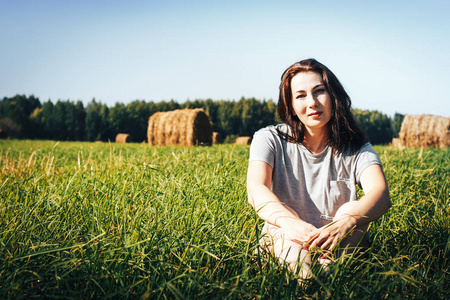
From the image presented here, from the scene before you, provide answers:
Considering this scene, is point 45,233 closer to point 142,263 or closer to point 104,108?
point 142,263

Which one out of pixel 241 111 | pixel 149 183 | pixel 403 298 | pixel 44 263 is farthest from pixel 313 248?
pixel 241 111

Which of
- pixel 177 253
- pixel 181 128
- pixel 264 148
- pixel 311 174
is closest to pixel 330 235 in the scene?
pixel 311 174

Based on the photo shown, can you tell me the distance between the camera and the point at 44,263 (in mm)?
1386

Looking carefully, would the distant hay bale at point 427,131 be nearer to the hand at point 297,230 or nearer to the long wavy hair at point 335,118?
the long wavy hair at point 335,118

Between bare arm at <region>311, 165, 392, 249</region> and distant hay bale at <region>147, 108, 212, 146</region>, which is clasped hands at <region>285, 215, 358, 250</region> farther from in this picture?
distant hay bale at <region>147, 108, 212, 146</region>

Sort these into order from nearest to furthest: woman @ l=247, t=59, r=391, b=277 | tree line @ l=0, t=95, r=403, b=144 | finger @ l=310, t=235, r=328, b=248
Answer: finger @ l=310, t=235, r=328, b=248
woman @ l=247, t=59, r=391, b=277
tree line @ l=0, t=95, r=403, b=144

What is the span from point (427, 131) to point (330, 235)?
13.3 meters

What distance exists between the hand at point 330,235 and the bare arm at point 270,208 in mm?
31

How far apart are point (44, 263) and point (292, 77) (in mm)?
1602

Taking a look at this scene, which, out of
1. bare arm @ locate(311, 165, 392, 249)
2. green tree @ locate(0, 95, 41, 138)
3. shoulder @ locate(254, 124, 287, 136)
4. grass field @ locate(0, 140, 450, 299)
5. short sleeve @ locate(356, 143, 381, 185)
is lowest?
grass field @ locate(0, 140, 450, 299)

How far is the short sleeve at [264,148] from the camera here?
71.6 inches

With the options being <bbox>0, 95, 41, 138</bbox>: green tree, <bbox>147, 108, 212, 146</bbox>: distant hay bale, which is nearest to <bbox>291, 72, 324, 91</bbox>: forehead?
<bbox>147, 108, 212, 146</bbox>: distant hay bale

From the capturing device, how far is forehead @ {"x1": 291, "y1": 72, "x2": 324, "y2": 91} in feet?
5.99

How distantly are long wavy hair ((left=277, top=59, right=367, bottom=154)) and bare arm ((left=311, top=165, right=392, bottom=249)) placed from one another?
22cm
